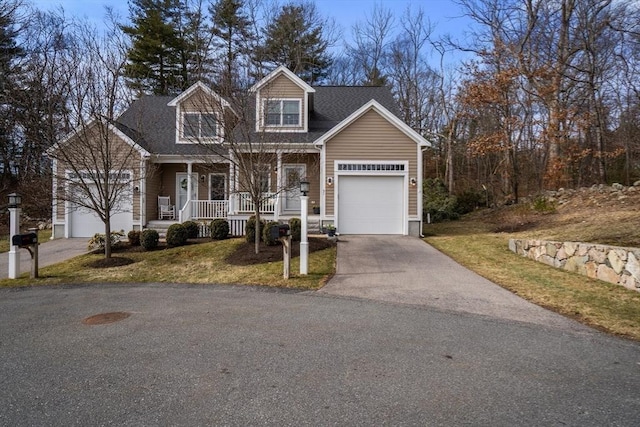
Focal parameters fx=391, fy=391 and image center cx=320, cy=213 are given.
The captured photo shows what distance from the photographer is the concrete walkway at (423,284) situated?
583 centimetres

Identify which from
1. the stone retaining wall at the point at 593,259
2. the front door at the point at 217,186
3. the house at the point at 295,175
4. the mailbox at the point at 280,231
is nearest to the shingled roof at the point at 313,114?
the house at the point at 295,175

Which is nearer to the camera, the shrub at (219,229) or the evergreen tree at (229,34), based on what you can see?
the evergreen tree at (229,34)

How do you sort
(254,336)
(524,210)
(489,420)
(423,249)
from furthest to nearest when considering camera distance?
(524,210), (423,249), (254,336), (489,420)

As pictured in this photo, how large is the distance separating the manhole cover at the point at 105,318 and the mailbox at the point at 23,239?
4136 millimetres

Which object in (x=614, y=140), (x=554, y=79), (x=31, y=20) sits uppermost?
(x=31, y=20)

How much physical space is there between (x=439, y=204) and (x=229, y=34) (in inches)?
542

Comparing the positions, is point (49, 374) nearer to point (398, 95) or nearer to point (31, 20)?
point (31, 20)

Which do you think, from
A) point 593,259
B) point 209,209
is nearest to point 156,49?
point 209,209

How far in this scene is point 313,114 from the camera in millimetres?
17828

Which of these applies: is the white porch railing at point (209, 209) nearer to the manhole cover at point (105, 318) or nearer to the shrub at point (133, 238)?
the shrub at point (133, 238)

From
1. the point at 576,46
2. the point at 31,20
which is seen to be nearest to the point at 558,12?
the point at 576,46

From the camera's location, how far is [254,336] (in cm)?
462

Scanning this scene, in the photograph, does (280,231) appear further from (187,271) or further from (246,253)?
(246,253)

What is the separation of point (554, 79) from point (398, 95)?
512 inches
